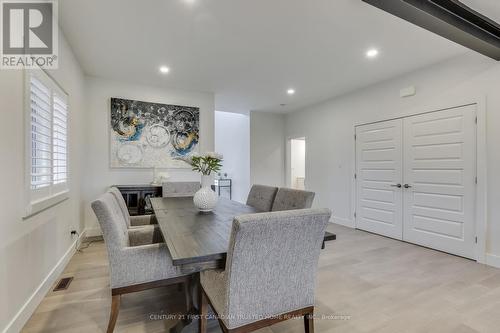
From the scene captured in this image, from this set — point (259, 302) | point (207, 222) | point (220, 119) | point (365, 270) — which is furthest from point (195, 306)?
point (220, 119)

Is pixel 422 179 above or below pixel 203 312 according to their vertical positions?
above

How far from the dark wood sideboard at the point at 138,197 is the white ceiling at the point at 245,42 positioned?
1807mm

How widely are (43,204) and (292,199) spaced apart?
2259 millimetres

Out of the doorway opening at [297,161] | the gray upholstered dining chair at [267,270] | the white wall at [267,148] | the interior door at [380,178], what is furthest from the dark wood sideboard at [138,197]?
the doorway opening at [297,161]

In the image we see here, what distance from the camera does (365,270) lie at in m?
2.82

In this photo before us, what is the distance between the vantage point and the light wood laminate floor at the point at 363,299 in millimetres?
1838

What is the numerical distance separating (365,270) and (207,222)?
79.2 inches

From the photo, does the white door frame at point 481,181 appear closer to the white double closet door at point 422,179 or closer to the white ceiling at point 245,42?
the white double closet door at point 422,179

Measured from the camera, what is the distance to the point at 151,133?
438 centimetres

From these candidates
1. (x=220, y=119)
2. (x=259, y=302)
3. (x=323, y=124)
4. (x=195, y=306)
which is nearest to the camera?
(x=259, y=302)

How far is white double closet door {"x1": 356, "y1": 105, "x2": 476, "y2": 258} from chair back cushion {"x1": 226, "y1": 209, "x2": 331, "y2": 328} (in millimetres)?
3016

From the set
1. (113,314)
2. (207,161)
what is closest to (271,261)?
(113,314)

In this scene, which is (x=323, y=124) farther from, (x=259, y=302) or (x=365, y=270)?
(x=259, y=302)

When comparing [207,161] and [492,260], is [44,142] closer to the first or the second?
[207,161]
